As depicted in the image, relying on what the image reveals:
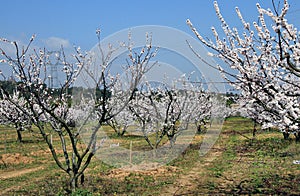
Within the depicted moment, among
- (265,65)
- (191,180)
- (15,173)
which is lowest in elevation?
(15,173)

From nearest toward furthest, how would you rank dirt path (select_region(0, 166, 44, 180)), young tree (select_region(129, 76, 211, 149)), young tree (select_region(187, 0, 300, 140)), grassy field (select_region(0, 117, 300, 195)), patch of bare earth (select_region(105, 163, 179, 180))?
1. young tree (select_region(187, 0, 300, 140))
2. grassy field (select_region(0, 117, 300, 195))
3. patch of bare earth (select_region(105, 163, 179, 180))
4. dirt path (select_region(0, 166, 44, 180))
5. young tree (select_region(129, 76, 211, 149))

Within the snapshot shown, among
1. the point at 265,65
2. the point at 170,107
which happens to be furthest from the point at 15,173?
the point at 265,65

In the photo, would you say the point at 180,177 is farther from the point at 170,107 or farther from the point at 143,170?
the point at 170,107

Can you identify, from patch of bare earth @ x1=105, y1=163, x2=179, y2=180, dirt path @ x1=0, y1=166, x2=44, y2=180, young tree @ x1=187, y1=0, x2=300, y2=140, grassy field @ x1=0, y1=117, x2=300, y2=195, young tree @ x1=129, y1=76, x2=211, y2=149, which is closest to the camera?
young tree @ x1=187, y1=0, x2=300, y2=140

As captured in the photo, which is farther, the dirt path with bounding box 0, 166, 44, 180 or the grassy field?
the dirt path with bounding box 0, 166, 44, 180

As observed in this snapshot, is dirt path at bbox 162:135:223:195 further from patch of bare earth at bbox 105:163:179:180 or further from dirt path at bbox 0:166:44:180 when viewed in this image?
dirt path at bbox 0:166:44:180

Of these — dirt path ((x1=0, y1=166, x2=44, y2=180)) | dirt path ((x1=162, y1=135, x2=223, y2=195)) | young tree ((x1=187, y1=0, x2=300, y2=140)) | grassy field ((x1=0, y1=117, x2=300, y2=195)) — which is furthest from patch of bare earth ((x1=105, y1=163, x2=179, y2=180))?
young tree ((x1=187, y1=0, x2=300, y2=140))

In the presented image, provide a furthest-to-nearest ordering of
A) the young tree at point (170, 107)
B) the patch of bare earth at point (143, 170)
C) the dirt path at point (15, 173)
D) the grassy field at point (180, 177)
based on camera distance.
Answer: the young tree at point (170, 107), the dirt path at point (15, 173), the patch of bare earth at point (143, 170), the grassy field at point (180, 177)

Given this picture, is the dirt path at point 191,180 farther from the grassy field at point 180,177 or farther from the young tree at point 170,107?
the young tree at point 170,107

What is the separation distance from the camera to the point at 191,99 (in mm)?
23078

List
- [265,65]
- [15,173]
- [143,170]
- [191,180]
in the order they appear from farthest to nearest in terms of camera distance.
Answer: [15,173] < [143,170] < [191,180] < [265,65]

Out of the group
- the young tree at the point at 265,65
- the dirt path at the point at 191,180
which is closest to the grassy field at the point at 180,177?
the dirt path at the point at 191,180

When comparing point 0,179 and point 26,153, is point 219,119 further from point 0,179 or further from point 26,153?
point 0,179

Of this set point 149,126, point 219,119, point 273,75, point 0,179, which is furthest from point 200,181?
point 219,119
